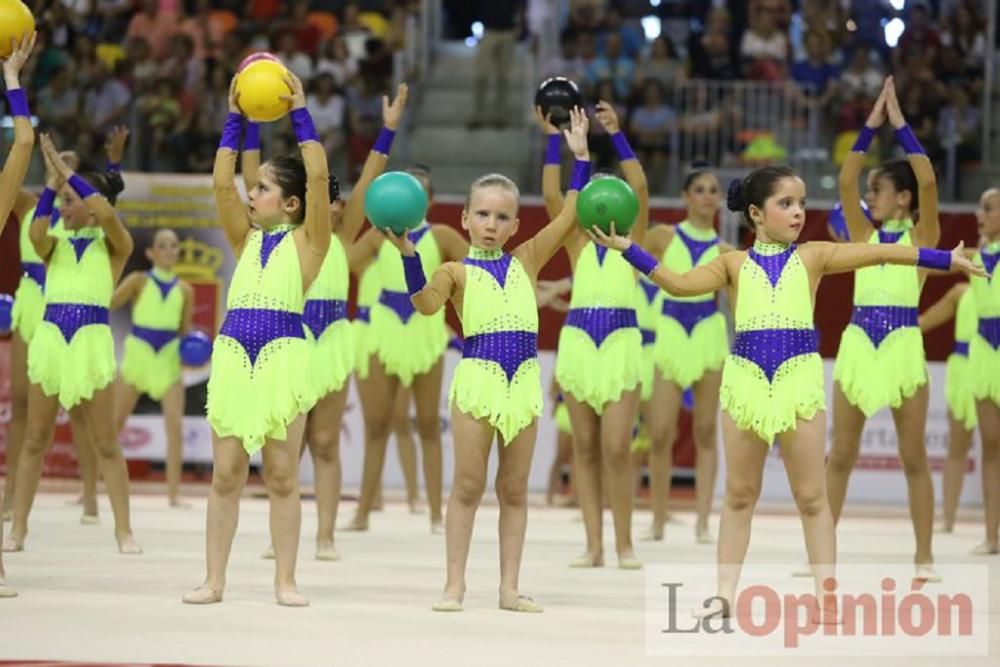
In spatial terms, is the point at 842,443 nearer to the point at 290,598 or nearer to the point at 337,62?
the point at 290,598

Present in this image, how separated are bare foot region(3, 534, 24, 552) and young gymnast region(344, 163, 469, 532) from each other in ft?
6.64

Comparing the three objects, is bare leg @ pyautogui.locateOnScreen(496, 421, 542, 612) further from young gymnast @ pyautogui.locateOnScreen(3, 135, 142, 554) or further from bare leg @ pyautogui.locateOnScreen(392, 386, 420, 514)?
bare leg @ pyautogui.locateOnScreen(392, 386, 420, 514)

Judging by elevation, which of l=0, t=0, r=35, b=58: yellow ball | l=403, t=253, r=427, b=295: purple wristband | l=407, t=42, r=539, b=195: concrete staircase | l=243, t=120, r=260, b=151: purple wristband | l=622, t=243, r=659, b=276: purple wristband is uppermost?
l=407, t=42, r=539, b=195: concrete staircase

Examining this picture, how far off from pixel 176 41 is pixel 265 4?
1125 mm

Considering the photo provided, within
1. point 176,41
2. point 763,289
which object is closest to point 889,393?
point 763,289

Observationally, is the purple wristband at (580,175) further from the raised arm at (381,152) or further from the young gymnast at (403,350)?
the young gymnast at (403,350)

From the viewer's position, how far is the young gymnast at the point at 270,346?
630 cm

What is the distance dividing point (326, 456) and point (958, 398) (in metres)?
4.16

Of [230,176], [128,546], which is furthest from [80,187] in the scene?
[128,546]

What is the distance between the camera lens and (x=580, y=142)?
6.61 m

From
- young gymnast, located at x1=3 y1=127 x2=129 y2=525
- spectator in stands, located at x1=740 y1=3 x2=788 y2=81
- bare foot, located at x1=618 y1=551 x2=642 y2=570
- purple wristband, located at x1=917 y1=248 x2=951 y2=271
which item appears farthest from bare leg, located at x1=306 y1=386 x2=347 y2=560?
spectator in stands, located at x1=740 y1=3 x2=788 y2=81

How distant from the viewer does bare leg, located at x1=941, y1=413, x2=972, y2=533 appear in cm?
1040

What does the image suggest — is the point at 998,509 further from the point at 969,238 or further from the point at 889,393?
the point at 969,238

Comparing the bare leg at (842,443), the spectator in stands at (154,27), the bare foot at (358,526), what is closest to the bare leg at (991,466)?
the bare leg at (842,443)
